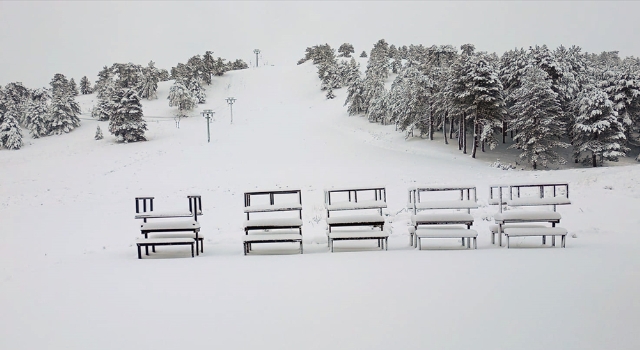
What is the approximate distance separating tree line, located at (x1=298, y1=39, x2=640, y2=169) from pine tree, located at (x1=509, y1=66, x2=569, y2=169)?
0.08m

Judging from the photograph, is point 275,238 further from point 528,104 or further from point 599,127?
point 599,127

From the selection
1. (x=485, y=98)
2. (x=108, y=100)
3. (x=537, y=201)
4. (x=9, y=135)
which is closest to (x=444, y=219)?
(x=537, y=201)

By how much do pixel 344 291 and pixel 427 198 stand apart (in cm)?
1420

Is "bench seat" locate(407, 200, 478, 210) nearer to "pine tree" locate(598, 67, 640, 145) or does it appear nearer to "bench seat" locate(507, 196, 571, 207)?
"bench seat" locate(507, 196, 571, 207)

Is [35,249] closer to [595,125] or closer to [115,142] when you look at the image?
[115,142]

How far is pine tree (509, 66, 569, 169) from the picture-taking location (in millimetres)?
33812

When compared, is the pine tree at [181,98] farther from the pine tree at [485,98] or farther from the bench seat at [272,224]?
the bench seat at [272,224]

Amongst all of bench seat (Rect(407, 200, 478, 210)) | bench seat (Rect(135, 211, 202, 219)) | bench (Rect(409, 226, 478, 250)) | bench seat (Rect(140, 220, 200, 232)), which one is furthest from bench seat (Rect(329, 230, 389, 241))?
bench seat (Rect(135, 211, 202, 219))

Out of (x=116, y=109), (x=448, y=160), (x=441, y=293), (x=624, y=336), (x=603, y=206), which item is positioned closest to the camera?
(x=624, y=336)

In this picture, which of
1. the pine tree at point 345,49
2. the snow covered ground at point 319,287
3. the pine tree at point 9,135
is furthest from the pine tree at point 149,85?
the snow covered ground at point 319,287

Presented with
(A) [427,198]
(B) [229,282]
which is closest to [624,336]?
(B) [229,282]

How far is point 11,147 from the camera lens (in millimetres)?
45500

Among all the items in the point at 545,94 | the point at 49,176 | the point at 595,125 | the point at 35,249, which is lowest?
the point at 35,249

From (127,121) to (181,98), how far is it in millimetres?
17518
